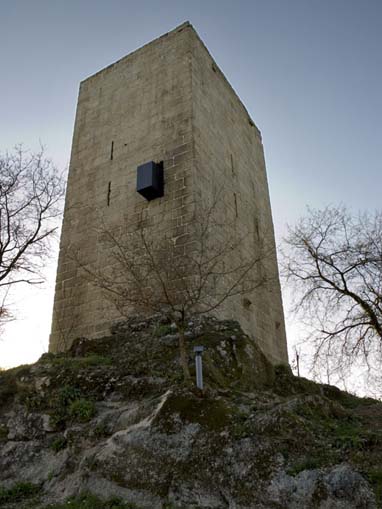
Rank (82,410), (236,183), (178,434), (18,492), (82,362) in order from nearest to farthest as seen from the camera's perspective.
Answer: (178,434) < (18,492) < (82,410) < (82,362) < (236,183)

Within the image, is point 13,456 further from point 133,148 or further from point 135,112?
point 135,112

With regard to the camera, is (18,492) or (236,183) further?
(236,183)

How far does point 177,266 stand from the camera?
906 centimetres

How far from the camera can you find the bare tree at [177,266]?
8891 millimetres

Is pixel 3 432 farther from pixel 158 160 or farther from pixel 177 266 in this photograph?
pixel 158 160

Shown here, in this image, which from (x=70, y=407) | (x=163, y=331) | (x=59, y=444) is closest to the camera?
(x=59, y=444)

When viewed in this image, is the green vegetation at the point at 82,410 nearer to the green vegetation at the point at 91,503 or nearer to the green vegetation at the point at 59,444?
the green vegetation at the point at 59,444

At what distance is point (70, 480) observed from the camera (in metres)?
5.78

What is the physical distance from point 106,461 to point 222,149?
942 centimetres

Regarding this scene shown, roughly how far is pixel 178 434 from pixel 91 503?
4.16 feet

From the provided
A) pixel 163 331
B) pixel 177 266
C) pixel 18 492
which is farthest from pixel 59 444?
pixel 177 266

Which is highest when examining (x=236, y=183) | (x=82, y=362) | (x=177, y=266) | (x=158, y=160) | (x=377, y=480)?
(x=236, y=183)

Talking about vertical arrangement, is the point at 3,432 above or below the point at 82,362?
below

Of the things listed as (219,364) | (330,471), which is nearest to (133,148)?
(219,364)
